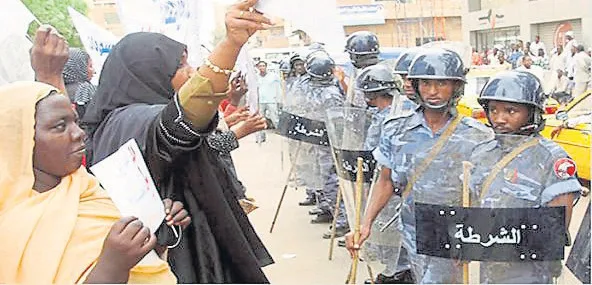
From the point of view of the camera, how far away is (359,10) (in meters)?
10.9

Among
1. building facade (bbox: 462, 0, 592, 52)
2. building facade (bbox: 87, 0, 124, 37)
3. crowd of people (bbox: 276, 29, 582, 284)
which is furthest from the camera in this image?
building facade (bbox: 87, 0, 124, 37)

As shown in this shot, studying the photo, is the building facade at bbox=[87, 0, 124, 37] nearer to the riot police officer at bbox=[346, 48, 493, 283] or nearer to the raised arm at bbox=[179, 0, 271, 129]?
the riot police officer at bbox=[346, 48, 493, 283]

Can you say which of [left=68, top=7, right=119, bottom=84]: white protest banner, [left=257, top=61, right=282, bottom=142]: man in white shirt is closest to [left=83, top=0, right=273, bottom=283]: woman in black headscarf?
[left=68, top=7, right=119, bottom=84]: white protest banner

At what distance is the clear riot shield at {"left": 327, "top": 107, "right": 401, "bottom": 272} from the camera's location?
4.91m

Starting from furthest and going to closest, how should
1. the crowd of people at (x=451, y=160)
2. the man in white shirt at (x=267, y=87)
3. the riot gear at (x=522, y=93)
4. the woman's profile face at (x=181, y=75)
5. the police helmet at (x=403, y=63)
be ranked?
the man in white shirt at (x=267, y=87) < the police helmet at (x=403, y=63) < the riot gear at (x=522, y=93) < the crowd of people at (x=451, y=160) < the woman's profile face at (x=181, y=75)

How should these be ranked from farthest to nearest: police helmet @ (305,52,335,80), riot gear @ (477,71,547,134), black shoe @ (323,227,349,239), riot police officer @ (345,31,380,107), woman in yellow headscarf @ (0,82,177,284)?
1. police helmet @ (305,52,335,80)
2. riot police officer @ (345,31,380,107)
3. black shoe @ (323,227,349,239)
4. riot gear @ (477,71,547,134)
5. woman in yellow headscarf @ (0,82,177,284)

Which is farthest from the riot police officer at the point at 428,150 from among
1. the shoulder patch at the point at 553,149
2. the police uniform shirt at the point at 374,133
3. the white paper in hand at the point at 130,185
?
the white paper in hand at the point at 130,185

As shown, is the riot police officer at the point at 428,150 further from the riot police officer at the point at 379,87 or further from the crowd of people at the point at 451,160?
the riot police officer at the point at 379,87

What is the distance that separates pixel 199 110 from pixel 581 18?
32.0 m

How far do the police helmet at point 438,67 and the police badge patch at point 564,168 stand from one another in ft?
3.66

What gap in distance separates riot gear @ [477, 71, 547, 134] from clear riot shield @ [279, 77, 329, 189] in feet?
11.9

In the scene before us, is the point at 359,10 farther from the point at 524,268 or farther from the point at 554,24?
the point at 554,24

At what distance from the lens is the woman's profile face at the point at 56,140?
2102 mm

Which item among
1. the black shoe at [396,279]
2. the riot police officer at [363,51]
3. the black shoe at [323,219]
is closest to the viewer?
the black shoe at [396,279]
